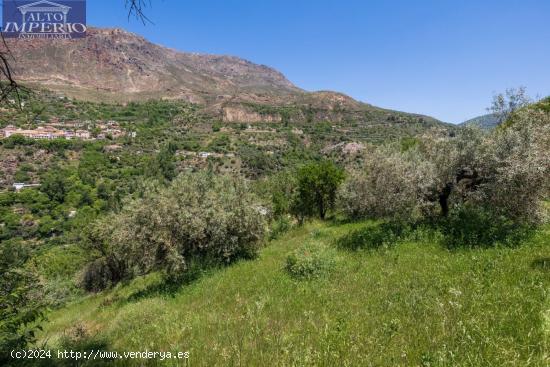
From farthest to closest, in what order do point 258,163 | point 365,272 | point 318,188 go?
point 258,163 < point 318,188 < point 365,272

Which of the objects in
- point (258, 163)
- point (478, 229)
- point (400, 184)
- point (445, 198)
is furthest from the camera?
point (258, 163)

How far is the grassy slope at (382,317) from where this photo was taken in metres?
4.74

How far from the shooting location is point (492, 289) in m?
6.79

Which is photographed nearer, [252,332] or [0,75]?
[0,75]

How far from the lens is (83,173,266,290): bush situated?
16.0 meters

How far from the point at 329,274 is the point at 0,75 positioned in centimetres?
1007

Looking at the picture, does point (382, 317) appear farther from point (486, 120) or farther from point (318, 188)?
point (318, 188)

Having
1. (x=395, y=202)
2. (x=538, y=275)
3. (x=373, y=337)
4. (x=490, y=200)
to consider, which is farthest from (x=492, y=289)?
(x=395, y=202)

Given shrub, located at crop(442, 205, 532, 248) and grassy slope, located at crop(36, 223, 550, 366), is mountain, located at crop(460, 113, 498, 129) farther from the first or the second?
grassy slope, located at crop(36, 223, 550, 366)

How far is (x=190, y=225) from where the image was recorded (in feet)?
53.0

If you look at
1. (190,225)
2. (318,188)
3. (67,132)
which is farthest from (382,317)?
(67,132)

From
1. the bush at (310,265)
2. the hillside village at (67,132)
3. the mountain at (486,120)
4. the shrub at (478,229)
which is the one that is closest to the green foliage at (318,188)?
the mountain at (486,120)

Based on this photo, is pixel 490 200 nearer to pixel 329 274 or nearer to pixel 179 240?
pixel 329 274

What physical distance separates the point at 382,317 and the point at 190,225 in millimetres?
11934
